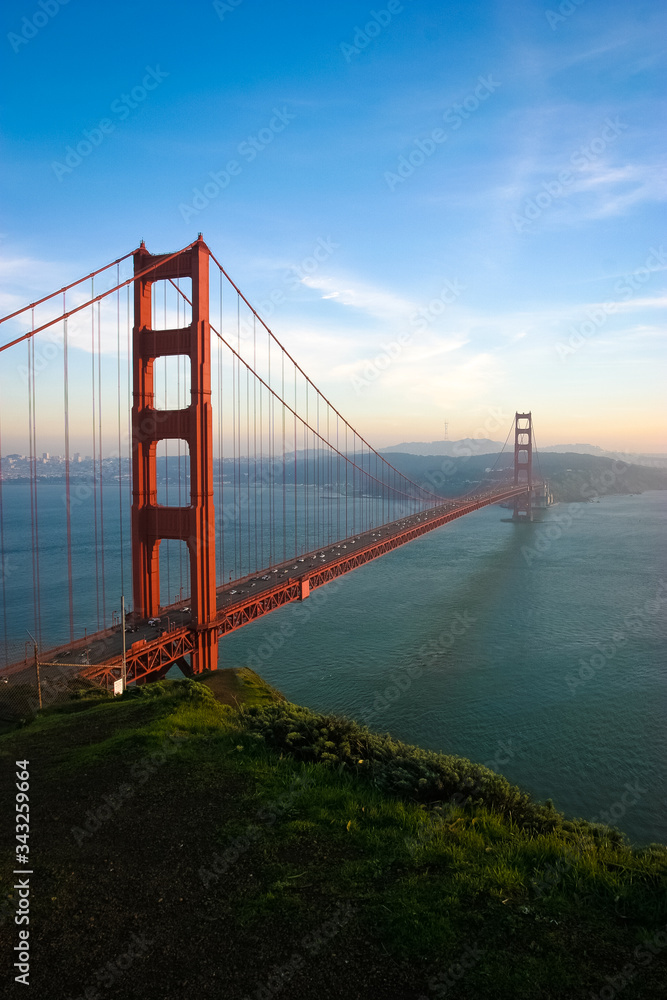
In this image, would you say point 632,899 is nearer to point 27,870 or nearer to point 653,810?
point 27,870

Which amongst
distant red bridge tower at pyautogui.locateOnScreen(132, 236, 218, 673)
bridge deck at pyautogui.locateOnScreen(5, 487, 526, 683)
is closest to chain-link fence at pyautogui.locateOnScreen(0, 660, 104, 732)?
bridge deck at pyautogui.locateOnScreen(5, 487, 526, 683)

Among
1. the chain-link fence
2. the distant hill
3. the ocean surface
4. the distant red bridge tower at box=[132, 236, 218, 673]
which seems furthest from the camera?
the distant hill

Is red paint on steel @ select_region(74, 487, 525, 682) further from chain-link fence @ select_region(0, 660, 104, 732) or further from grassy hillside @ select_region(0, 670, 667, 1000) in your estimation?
grassy hillside @ select_region(0, 670, 667, 1000)

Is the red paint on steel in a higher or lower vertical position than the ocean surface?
higher

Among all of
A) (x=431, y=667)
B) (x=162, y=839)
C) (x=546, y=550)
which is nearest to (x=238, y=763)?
(x=162, y=839)

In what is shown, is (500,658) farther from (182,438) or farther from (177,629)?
(182,438)

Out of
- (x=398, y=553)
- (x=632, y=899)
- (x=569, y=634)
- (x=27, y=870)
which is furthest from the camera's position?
(x=398, y=553)
